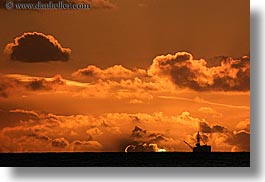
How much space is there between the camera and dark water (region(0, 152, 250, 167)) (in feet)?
5.83

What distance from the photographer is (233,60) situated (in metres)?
1.79

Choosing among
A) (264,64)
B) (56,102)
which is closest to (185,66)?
(264,64)

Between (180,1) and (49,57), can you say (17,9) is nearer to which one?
(49,57)

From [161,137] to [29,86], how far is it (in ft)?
1.62

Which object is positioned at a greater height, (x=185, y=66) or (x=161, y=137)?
(x=185, y=66)

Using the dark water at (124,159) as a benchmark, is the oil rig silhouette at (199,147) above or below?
above

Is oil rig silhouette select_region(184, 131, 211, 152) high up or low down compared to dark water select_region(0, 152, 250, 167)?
up

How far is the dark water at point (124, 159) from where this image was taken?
69.9 inches

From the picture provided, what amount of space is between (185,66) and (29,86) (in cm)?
55

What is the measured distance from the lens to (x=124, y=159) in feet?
5.86

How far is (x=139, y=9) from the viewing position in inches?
70.7

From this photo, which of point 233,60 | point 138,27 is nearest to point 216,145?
point 233,60

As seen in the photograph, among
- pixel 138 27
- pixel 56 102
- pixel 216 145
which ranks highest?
pixel 138 27

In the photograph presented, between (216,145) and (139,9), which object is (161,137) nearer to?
(216,145)
